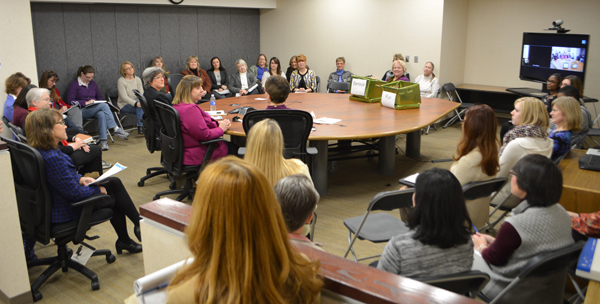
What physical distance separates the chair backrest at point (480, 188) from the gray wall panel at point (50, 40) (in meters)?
6.77

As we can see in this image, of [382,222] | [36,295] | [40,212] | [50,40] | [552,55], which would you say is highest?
[50,40]

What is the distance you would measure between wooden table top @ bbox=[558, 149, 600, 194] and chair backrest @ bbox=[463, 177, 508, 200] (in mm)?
515

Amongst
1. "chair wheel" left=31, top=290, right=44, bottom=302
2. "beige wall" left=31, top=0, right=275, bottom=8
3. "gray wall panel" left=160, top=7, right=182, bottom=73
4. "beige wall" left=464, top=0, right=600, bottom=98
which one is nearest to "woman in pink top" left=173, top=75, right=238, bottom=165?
"chair wheel" left=31, top=290, right=44, bottom=302

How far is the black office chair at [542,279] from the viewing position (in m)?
1.99

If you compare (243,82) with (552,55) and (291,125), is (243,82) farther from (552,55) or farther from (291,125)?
(552,55)

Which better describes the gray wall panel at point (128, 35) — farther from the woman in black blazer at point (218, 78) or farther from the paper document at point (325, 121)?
the paper document at point (325, 121)

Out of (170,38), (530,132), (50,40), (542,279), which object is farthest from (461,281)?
(170,38)

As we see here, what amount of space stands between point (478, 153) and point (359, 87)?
350 cm

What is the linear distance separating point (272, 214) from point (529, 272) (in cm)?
132

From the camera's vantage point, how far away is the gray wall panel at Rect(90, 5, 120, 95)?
801 centimetres

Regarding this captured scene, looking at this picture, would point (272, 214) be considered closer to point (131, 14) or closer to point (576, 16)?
point (131, 14)

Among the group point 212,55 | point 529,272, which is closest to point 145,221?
point 529,272

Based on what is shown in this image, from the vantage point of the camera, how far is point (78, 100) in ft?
24.1

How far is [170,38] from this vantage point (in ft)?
29.8
